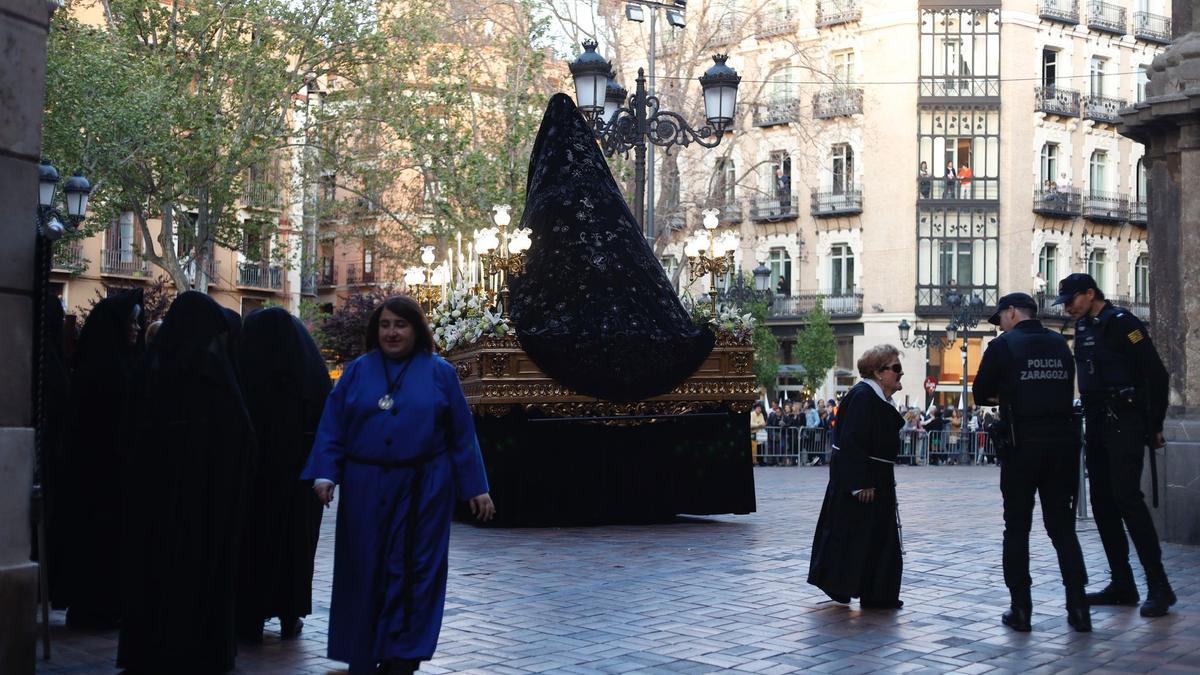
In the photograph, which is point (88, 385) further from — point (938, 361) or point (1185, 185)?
point (938, 361)

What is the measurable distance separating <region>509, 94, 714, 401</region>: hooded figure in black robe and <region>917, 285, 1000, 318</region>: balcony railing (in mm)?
42227

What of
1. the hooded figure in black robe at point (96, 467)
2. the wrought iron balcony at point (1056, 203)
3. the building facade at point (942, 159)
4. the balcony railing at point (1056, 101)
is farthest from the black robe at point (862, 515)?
the balcony railing at point (1056, 101)

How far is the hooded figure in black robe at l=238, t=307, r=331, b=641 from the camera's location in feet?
28.3

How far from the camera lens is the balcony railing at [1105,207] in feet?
193

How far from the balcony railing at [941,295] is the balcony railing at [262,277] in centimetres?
2330

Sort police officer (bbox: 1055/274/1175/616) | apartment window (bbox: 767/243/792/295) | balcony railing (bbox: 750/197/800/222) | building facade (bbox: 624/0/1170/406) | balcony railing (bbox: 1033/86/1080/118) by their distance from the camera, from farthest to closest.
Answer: apartment window (bbox: 767/243/792/295), balcony railing (bbox: 750/197/800/222), balcony railing (bbox: 1033/86/1080/118), building facade (bbox: 624/0/1170/406), police officer (bbox: 1055/274/1175/616)

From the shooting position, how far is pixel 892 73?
57250 millimetres

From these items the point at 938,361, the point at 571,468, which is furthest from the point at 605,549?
the point at 938,361

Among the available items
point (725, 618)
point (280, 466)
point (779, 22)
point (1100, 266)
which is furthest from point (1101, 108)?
point (280, 466)

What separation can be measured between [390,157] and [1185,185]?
96.8 ft

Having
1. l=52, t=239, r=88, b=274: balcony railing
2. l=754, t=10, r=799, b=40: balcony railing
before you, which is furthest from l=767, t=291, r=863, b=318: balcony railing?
l=52, t=239, r=88, b=274: balcony railing

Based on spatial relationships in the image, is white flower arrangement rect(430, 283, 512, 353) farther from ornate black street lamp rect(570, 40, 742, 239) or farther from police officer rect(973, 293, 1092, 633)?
police officer rect(973, 293, 1092, 633)

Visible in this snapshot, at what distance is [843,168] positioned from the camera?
59.0 metres

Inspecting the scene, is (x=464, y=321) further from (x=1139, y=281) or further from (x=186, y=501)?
(x=1139, y=281)
